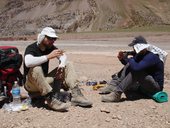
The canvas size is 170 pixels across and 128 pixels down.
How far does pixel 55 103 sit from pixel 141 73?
154 cm

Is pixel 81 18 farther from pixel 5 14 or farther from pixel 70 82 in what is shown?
pixel 70 82

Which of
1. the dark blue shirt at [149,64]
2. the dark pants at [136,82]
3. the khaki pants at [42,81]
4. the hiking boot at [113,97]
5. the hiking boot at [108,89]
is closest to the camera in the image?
the khaki pants at [42,81]

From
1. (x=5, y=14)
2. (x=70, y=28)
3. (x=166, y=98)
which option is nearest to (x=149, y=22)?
(x=70, y=28)

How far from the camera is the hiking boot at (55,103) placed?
6.68 metres

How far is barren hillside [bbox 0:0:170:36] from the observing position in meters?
53.7

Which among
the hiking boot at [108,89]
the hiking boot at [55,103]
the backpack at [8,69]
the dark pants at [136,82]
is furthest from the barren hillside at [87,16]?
the hiking boot at [55,103]

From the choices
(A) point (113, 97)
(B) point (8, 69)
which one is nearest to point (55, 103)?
(B) point (8, 69)

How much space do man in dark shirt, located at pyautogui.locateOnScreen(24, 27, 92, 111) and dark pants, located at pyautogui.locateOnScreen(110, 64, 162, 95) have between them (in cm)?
71

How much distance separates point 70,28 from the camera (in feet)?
178

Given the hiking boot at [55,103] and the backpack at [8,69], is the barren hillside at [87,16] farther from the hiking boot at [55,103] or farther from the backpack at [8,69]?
the hiking boot at [55,103]

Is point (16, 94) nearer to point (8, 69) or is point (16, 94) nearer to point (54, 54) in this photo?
point (8, 69)

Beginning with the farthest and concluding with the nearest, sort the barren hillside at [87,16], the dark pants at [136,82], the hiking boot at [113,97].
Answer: the barren hillside at [87,16] < the hiking boot at [113,97] < the dark pants at [136,82]

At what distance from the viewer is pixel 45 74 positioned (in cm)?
691

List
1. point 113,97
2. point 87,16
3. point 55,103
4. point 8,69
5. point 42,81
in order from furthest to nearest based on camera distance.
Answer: point 87,16 < point 113,97 < point 8,69 < point 55,103 < point 42,81
